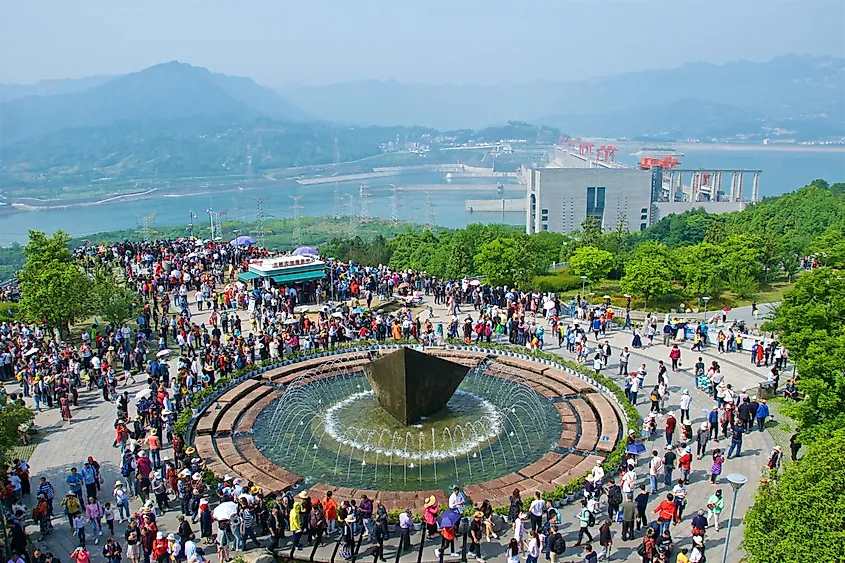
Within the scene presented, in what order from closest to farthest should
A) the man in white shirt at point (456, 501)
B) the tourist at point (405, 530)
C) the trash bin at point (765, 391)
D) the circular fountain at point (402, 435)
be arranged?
the tourist at point (405, 530), the man in white shirt at point (456, 501), the circular fountain at point (402, 435), the trash bin at point (765, 391)

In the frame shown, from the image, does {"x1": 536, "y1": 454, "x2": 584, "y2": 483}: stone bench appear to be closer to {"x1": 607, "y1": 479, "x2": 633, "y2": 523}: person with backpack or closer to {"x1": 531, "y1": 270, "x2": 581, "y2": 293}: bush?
{"x1": 607, "y1": 479, "x2": 633, "y2": 523}: person with backpack

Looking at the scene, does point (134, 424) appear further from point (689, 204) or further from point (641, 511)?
point (689, 204)

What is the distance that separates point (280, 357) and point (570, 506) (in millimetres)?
13686

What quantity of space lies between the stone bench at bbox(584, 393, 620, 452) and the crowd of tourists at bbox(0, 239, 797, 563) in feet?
2.50

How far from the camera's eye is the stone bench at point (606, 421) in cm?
1761

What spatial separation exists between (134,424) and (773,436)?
18.2 metres

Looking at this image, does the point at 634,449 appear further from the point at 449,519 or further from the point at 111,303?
the point at 111,303

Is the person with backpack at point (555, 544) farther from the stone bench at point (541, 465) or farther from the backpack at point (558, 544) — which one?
the stone bench at point (541, 465)

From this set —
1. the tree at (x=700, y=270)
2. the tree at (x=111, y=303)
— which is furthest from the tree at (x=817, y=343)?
the tree at (x=111, y=303)

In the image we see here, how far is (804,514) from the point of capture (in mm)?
10633

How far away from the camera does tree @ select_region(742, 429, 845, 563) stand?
1028 centimetres

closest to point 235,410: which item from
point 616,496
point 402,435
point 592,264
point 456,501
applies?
point 402,435

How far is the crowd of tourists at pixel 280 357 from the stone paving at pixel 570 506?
158 mm

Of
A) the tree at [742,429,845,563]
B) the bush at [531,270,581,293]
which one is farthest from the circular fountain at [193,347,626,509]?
the bush at [531,270,581,293]
